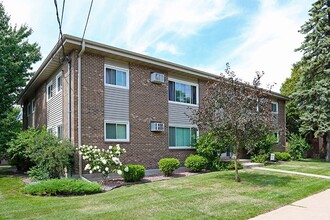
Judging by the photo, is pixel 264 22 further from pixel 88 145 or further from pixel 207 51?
pixel 88 145

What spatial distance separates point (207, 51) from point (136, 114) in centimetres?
583

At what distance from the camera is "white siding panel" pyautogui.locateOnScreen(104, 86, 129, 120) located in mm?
12312

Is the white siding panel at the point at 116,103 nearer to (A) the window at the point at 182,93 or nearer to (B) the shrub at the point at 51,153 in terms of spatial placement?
(B) the shrub at the point at 51,153

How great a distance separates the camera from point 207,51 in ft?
52.6

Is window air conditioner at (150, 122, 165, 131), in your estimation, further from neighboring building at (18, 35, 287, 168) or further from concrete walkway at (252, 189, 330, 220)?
concrete walkway at (252, 189, 330, 220)

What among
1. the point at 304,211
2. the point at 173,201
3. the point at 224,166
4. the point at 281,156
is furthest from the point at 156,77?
the point at 281,156

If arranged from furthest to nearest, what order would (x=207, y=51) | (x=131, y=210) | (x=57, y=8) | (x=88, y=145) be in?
(x=207, y=51), (x=88, y=145), (x=57, y=8), (x=131, y=210)

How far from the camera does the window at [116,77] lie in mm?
12531

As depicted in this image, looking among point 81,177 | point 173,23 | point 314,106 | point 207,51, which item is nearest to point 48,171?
point 81,177

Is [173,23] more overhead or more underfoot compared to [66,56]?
more overhead

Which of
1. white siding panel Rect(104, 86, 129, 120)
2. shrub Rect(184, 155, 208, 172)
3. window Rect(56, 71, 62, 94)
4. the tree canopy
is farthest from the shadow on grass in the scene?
the tree canopy

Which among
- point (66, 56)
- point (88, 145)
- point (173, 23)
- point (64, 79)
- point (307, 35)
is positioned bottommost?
point (88, 145)

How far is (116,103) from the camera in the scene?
41.3ft

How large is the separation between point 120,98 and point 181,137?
4316 millimetres
